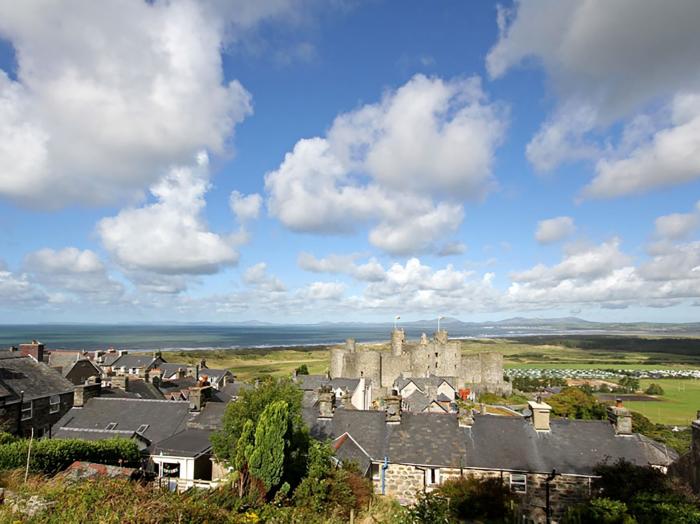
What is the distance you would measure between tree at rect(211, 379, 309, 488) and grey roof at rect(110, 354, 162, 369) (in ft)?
192

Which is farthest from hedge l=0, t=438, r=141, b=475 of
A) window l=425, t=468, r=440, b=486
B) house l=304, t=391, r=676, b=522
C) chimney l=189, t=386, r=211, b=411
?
window l=425, t=468, r=440, b=486

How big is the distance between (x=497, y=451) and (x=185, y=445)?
16063mm

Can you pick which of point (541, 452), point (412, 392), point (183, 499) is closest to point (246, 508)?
point (183, 499)

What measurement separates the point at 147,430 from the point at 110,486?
54.2 feet

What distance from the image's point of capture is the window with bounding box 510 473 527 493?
2076 centimetres

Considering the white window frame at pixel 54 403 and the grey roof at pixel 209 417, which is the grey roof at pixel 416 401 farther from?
the white window frame at pixel 54 403

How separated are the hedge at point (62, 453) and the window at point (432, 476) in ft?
47.9

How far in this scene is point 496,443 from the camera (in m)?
22.6

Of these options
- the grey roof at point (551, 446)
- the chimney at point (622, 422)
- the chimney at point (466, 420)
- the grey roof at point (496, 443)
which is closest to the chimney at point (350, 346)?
the grey roof at point (496, 443)

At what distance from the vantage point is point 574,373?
438 feet

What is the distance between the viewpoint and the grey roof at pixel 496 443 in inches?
839

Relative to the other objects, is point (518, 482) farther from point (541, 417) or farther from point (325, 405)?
point (325, 405)

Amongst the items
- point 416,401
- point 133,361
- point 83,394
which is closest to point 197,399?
point 83,394

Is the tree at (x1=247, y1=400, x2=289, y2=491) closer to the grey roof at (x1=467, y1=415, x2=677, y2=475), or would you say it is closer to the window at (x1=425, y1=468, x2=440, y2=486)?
the window at (x1=425, y1=468, x2=440, y2=486)
